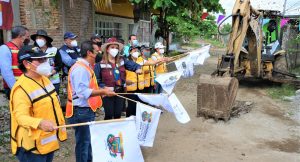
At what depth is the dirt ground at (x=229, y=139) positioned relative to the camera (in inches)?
208

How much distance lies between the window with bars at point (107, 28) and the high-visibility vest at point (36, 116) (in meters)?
9.77

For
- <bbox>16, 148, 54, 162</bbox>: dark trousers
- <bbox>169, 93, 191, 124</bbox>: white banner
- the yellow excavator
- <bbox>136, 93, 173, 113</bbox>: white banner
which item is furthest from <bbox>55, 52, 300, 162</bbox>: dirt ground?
<bbox>16, 148, 54, 162</bbox>: dark trousers

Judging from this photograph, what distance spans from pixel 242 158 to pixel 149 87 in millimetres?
2460

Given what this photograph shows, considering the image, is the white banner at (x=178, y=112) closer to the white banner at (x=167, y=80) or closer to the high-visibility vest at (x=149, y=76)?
the white banner at (x=167, y=80)

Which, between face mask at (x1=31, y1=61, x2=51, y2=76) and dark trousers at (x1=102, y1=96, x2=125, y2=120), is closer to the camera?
face mask at (x1=31, y1=61, x2=51, y2=76)

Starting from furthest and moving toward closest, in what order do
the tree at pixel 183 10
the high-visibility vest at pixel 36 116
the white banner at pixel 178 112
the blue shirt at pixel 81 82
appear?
the tree at pixel 183 10 < the white banner at pixel 178 112 < the blue shirt at pixel 81 82 < the high-visibility vest at pixel 36 116

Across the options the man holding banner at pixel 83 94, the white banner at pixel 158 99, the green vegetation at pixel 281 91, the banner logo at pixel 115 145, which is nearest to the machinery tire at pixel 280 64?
the green vegetation at pixel 281 91

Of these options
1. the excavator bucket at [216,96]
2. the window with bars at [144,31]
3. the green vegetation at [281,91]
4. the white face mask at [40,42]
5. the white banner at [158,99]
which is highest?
the window with bars at [144,31]

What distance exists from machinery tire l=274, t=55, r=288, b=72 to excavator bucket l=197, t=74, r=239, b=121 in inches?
Answer: 189

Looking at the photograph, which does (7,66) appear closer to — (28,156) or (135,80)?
(28,156)

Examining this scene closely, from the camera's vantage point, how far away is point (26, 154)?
3.04 meters

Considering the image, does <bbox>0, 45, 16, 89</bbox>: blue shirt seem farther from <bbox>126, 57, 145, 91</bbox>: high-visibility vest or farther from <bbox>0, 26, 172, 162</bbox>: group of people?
<bbox>126, 57, 145, 91</bbox>: high-visibility vest

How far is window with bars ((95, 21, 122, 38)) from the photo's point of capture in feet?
41.9

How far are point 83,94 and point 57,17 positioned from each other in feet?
19.4
